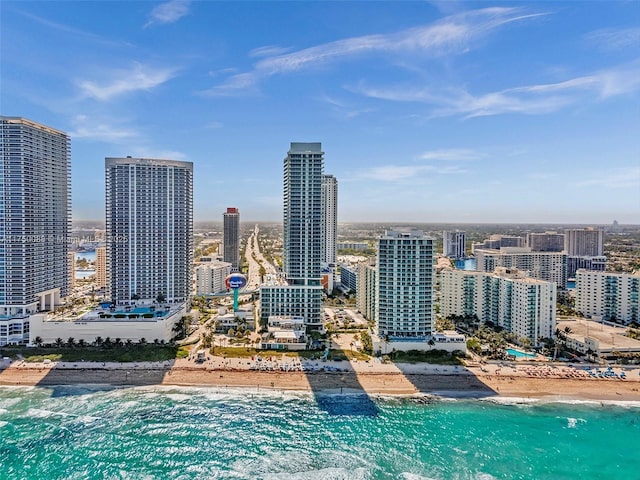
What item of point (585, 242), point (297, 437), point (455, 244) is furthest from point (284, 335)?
point (455, 244)

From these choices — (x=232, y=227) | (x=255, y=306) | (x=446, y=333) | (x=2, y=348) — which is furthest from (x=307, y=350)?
(x=232, y=227)

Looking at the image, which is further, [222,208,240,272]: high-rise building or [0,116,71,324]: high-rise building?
[222,208,240,272]: high-rise building

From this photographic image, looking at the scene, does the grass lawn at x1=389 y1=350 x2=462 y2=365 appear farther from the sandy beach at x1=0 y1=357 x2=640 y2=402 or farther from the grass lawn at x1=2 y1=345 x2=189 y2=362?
the grass lawn at x1=2 y1=345 x2=189 y2=362

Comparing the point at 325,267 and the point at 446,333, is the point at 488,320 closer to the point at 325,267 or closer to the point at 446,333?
the point at 446,333

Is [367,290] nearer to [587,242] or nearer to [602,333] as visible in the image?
[602,333]

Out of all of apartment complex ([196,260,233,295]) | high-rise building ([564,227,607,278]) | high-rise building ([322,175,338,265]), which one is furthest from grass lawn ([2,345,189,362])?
high-rise building ([564,227,607,278])

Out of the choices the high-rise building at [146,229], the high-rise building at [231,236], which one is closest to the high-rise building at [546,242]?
the high-rise building at [231,236]
